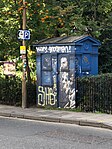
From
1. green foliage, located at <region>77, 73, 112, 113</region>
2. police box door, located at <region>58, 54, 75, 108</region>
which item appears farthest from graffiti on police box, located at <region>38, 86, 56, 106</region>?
green foliage, located at <region>77, 73, 112, 113</region>

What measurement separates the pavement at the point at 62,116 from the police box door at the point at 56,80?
52 cm

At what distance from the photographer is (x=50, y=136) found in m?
9.13

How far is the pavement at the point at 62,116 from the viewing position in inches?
431

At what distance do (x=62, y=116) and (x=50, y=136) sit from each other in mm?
3062

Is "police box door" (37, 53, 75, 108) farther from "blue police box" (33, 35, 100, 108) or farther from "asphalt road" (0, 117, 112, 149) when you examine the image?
"asphalt road" (0, 117, 112, 149)

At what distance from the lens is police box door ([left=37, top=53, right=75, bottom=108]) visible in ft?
44.5

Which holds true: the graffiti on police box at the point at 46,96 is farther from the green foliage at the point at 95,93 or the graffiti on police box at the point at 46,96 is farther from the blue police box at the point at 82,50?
the blue police box at the point at 82,50

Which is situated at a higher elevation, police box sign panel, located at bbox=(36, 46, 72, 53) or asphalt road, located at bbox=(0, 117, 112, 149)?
police box sign panel, located at bbox=(36, 46, 72, 53)

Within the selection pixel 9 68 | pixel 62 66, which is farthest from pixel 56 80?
pixel 9 68

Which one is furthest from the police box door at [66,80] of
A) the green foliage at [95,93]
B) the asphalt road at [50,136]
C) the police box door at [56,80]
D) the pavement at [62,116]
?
the asphalt road at [50,136]

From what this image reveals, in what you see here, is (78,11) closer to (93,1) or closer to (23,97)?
(93,1)

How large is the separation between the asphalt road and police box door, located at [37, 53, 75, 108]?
238cm

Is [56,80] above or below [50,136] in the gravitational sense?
above

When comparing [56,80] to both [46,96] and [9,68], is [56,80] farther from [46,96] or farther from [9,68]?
[9,68]
